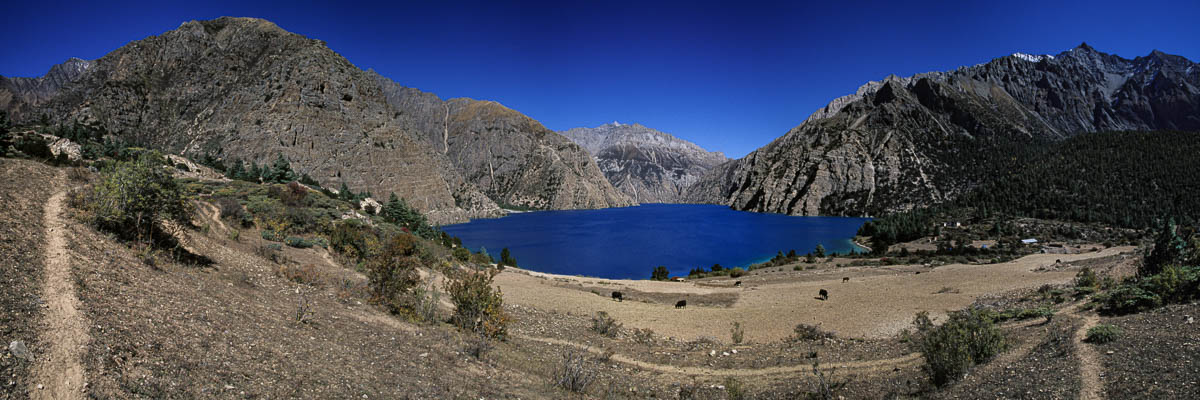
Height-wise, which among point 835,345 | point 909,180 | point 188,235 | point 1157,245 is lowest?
point 835,345

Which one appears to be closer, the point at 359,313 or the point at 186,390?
the point at 186,390

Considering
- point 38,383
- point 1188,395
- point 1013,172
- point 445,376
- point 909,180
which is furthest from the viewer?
point 909,180

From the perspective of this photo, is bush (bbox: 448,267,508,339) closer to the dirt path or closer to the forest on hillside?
the dirt path

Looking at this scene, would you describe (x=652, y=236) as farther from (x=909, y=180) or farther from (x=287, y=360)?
(x=909, y=180)

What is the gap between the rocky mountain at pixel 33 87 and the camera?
88.3 metres

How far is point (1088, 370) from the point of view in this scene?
690 cm

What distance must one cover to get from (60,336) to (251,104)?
91.6m

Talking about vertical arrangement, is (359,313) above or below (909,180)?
below

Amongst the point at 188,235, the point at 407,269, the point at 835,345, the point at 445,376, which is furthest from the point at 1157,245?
the point at 188,235

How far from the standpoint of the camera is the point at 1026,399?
6297 millimetres

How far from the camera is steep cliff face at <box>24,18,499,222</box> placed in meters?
70.5

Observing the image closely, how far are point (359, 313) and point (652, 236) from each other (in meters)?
74.6

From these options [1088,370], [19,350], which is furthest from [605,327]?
[19,350]

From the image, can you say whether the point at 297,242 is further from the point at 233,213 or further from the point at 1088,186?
the point at 1088,186
